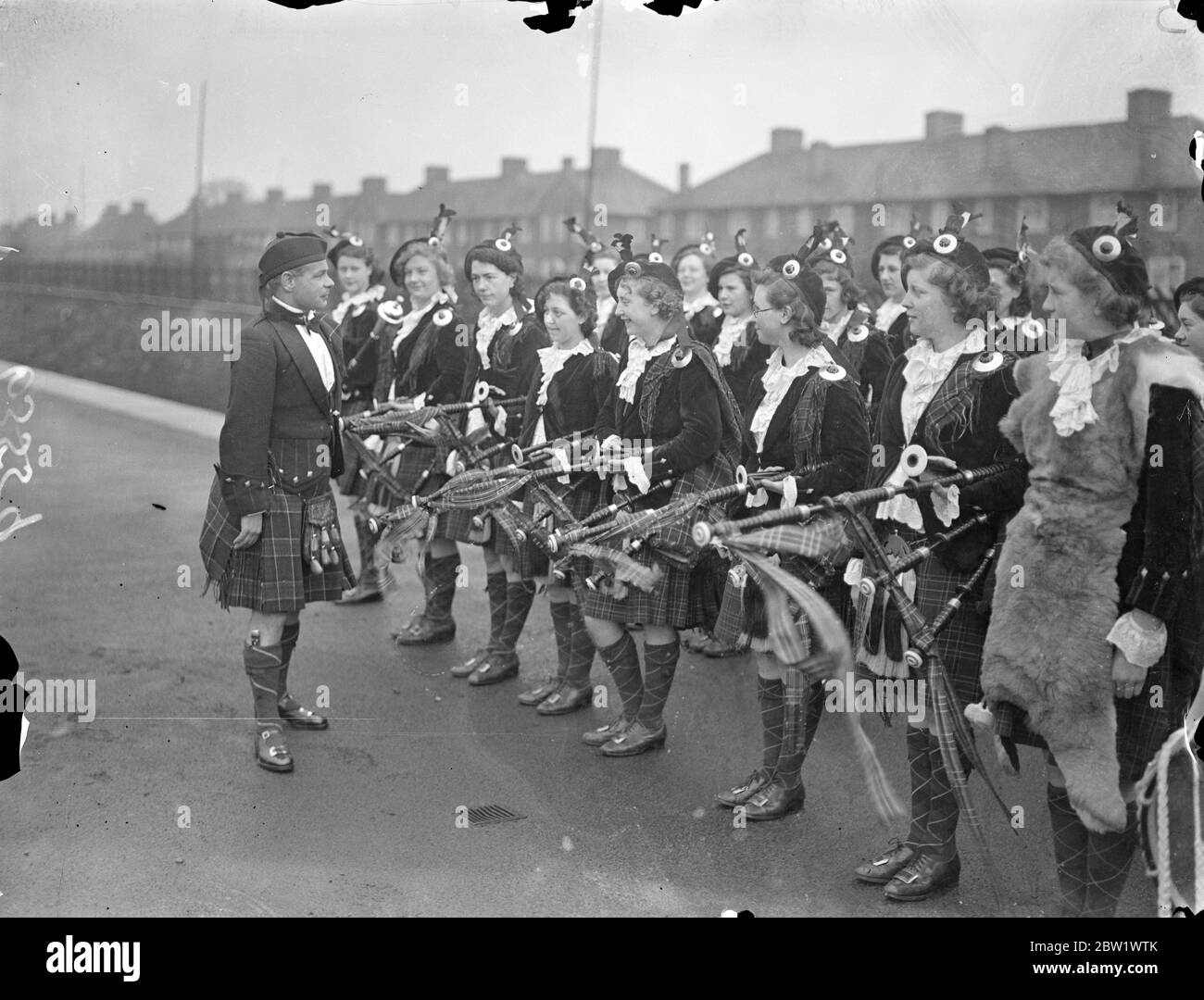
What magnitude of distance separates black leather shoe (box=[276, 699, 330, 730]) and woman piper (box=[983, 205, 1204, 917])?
9.41ft

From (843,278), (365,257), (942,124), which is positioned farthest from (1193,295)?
(365,257)

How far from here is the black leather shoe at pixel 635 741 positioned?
191 inches

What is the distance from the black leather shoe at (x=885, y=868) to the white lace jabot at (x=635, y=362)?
75.5 inches

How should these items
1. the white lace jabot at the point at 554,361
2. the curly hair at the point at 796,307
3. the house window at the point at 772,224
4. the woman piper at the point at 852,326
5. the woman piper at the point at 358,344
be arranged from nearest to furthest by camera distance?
the curly hair at the point at 796,307 → the white lace jabot at the point at 554,361 → the woman piper at the point at 852,326 → the house window at the point at 772,224 → the woman piper at the point at 358,344

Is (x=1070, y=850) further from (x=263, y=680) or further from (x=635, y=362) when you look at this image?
(x=263, y=680)

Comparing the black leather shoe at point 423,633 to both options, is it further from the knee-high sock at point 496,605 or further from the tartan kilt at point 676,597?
the tartan kilt at point 676,597

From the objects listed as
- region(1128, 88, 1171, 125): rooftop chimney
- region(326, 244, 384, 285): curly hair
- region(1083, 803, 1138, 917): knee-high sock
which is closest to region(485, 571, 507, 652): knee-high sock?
region(326, 244, 384, 285): curly hair

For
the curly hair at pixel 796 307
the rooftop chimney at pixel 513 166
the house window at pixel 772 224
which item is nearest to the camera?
the curly hair at pixel 796 307

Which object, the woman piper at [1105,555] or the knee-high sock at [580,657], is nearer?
the woman piper at [1105,555]

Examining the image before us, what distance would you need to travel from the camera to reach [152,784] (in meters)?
4.44

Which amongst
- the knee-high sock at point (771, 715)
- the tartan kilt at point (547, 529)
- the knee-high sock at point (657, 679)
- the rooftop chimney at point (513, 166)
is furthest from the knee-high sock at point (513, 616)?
the rooftop chimney at point (513, 166)

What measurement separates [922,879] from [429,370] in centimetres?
365
